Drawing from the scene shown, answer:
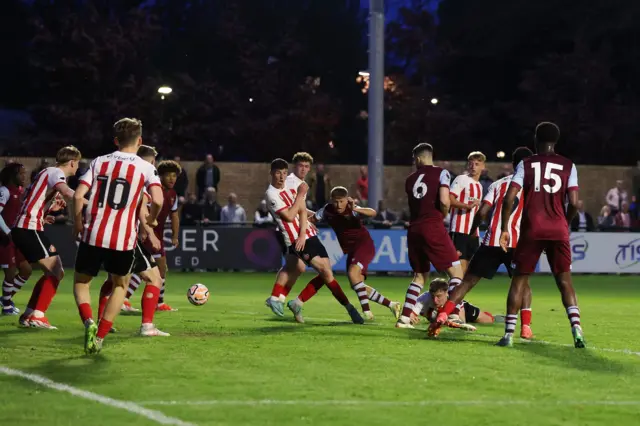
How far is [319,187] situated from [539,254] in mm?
18818

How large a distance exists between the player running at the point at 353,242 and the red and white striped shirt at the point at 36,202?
331cm

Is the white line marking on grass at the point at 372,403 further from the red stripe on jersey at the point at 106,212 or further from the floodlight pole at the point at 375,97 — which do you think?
the floodlight pole at the point at 375,97

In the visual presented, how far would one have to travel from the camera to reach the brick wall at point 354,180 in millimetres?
33031

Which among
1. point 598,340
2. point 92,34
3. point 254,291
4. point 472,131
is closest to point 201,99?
point 92,34

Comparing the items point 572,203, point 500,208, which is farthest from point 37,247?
point 572,203

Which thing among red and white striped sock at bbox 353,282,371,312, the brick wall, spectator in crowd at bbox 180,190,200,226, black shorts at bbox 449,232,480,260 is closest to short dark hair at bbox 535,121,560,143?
red and white striped sock at bbox 353,282,371,312

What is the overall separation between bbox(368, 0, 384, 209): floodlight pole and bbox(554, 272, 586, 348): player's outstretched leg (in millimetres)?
16341

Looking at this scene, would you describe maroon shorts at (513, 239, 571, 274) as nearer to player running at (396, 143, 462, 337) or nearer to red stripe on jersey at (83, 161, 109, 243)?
player running at (396, 143, 462, 337)

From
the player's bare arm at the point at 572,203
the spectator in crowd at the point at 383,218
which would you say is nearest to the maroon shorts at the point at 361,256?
the player's bare arm at the point at 572,203

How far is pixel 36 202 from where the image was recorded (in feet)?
44.5

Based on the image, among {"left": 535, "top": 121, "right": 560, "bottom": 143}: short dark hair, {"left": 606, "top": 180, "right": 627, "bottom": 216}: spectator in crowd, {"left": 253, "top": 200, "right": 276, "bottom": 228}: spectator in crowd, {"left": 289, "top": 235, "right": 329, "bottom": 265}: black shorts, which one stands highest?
{"left": 606, "top": 180, "right": 627, "bottom": 216}: spectator in crowd

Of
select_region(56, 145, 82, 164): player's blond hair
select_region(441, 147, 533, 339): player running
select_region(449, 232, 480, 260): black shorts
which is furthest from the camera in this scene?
select_region(449, 232, 480, 260): black shorts

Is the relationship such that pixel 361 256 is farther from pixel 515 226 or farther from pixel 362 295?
pixel 515 226

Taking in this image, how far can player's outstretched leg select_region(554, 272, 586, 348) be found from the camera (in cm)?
1203
